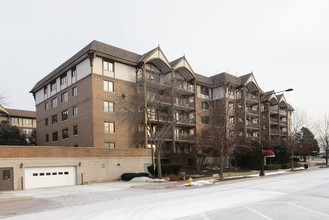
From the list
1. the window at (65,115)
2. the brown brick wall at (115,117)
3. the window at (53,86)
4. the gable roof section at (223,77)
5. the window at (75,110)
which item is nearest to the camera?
the brown brick wall at (115,117)

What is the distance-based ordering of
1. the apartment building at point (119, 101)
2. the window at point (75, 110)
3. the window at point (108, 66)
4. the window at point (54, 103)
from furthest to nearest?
the window at point (54, 103), the window at point (75, 110), the window at point (108, 66), the apartment building at point (119, 101)

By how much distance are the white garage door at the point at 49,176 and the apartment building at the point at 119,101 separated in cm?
618

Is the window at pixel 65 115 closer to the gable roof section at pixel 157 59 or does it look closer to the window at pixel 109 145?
the window at pixel 109 145

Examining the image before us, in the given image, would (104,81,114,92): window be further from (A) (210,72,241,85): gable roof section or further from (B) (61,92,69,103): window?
(A) (210,72,241,85): gable roof section

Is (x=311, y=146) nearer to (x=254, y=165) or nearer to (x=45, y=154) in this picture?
(x=254, y=165)

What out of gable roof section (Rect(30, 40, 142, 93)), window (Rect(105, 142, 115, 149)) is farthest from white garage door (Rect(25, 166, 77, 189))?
gable roof section (Rect(30, 40, 142, 93))

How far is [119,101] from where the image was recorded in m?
36.3

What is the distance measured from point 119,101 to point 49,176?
12.2 m

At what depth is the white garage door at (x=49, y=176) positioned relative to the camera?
26584mm

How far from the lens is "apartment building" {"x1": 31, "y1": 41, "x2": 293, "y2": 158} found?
35625 millimetres

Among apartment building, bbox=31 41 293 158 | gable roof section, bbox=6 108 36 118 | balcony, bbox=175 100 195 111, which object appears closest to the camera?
apartment building, bbox=31 41 293 158

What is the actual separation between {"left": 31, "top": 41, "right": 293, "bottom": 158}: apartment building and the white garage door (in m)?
6.18

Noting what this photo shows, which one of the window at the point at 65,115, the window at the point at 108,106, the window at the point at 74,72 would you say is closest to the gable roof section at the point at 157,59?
the window at the point at 108,106

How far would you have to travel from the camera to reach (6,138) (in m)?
51.9
